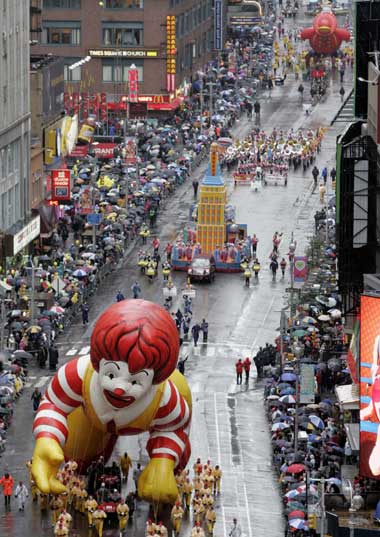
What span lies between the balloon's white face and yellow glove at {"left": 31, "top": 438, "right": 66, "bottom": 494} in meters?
3.27

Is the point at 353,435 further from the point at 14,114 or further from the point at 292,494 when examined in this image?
the point at 14,114

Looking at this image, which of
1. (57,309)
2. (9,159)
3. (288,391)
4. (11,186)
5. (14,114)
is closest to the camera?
(288,391)

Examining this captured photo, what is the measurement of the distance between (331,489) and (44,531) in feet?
37.4

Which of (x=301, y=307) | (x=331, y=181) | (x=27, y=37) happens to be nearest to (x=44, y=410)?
(x=301, y=307)

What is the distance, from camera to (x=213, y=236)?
15350 cm

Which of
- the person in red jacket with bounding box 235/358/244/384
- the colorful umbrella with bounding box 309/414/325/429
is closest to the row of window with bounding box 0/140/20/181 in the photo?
the person in red jacket with bounding box 235/358/244/384

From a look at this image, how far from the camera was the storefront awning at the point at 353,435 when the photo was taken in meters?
98.6

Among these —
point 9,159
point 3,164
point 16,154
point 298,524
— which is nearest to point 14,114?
point 9,159

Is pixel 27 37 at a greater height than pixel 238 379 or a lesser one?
greater

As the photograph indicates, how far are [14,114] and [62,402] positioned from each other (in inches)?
2018

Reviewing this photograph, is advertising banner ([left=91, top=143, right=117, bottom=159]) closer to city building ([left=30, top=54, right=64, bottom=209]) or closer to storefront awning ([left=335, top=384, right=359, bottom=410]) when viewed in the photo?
city building ([left=30, top=54, right=64, bottom=209])

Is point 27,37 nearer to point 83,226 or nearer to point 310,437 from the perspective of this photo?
point 83,226

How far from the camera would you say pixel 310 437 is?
107 meters

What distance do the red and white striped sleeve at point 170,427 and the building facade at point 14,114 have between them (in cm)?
4629
